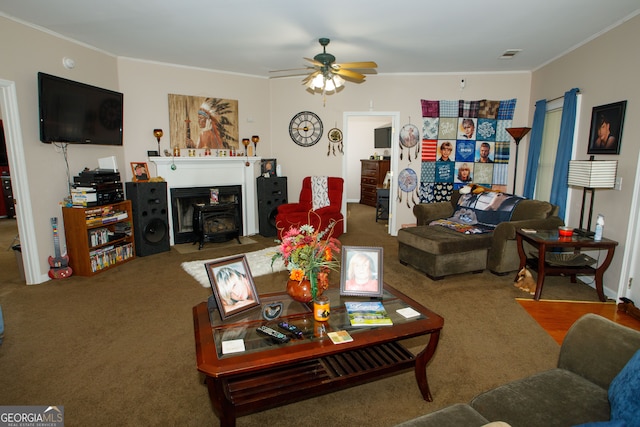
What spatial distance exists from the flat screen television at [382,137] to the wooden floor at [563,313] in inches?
225

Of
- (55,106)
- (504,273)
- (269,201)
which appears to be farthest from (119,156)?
(504,273)

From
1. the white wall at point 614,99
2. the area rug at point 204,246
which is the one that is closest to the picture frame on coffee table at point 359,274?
the white wall at point 614,99

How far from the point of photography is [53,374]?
2.19 metres

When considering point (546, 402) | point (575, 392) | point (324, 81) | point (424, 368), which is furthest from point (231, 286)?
point (324, 81)

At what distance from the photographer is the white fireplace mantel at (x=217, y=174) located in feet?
16.7

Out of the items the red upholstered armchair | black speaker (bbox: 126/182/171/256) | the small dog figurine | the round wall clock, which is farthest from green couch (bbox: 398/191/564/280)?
black speaker (bbox: 126/182/171/256)

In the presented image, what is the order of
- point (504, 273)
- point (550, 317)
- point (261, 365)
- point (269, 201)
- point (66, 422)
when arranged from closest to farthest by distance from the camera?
point (261, 365) < point (66, 422) < point (550, 317) < point (504, 273) < point (269, 201)

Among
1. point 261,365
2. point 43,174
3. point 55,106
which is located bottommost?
point 261,365

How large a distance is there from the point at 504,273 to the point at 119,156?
4.99 metres

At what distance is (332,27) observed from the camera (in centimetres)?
354

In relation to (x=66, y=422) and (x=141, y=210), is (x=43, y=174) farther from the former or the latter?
(x=66, y=422)

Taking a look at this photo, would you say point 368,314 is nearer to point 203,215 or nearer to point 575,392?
point 575,392

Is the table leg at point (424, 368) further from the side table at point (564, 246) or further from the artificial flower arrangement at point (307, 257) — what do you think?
the side table at point (564, 246)

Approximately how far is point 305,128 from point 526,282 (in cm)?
389
